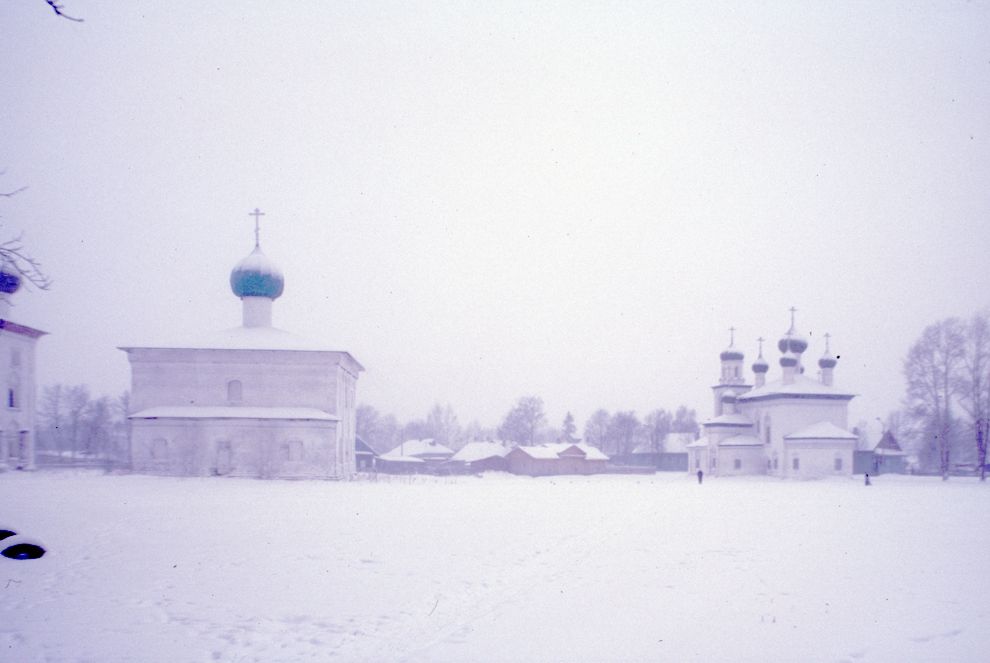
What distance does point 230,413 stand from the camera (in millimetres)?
32938

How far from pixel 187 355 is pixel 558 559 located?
27.2 m

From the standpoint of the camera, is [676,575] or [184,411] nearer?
[676,575]

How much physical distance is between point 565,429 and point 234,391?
62.3 meters

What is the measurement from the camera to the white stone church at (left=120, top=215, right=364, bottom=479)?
3247 cm

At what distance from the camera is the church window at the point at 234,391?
112 ft

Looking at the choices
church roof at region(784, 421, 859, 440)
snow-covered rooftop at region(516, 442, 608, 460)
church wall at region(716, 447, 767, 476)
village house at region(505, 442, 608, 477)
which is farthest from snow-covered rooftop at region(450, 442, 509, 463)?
church roof at region(784, 421, 859, 440)

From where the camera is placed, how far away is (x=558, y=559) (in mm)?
11695

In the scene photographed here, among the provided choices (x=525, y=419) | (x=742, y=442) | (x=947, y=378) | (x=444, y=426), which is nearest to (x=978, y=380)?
(x=947, y=378)

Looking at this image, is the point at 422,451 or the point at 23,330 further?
the point at 422,451

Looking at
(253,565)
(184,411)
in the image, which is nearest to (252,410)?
(184,411)

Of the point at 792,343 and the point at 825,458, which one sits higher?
the point at 792,343

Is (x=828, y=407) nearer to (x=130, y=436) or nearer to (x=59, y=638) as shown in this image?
(x=130, y=436)

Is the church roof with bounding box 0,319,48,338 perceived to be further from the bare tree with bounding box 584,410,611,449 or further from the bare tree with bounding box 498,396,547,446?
the bare tree with bounding box 584,410,611,449

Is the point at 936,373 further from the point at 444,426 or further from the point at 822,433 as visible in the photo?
the point at 444,426
